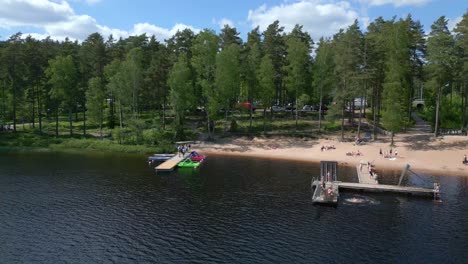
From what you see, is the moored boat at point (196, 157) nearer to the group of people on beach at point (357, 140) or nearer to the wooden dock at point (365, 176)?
the wooden dock at point (365, 176)

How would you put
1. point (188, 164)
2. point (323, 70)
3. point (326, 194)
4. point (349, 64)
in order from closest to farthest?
point (326, 194) → point (188, 164) → point (349, 64) → point (323, 70)

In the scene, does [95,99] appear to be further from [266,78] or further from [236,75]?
[266,78]

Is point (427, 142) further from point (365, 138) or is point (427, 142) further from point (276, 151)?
point (276, 151)

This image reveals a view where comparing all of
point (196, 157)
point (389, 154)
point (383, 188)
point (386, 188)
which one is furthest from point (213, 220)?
point (389, 154)

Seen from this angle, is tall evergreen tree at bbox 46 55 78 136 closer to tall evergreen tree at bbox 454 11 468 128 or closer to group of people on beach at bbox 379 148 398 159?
group of people on beach at bbox 379 148 398 159

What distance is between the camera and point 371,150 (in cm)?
6769

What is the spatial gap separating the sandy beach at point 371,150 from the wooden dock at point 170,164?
7888mm

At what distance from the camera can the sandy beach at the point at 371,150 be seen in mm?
60781

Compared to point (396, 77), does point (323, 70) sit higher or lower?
higher

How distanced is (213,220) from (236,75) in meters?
47.9

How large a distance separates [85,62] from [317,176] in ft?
193

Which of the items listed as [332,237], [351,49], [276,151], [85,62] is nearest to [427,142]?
[351,49]

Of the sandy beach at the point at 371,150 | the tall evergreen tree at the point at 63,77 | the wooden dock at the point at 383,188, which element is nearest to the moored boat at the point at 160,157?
the sandy beach at the point at 371,150

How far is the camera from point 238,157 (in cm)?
6869
